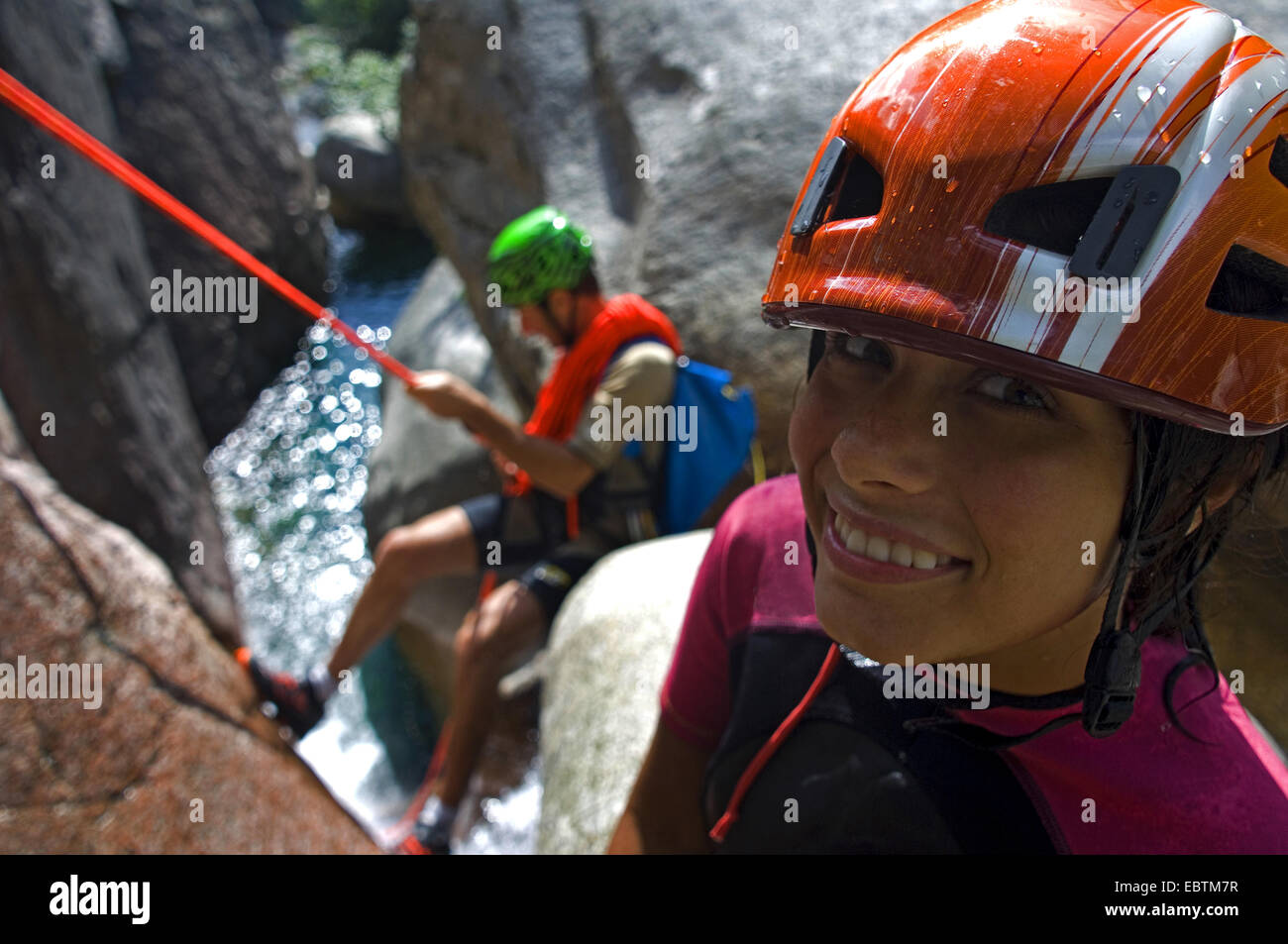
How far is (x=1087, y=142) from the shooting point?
0.94 meters

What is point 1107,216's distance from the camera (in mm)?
933

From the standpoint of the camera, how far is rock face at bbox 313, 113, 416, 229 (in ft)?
38.1

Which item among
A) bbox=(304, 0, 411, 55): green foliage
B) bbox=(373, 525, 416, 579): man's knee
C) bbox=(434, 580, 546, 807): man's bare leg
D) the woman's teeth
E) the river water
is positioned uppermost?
bbox=(304, 0, 411, 55): green foliage

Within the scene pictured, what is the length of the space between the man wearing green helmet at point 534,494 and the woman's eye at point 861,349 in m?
2.20

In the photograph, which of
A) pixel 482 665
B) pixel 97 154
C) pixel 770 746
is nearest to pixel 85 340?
pixel 482 665

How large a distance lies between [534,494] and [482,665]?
734mm

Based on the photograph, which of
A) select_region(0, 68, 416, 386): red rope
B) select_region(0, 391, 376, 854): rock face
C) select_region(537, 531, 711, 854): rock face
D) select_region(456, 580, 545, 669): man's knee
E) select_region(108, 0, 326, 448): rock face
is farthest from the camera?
select_region(108, 0, 326, 448): rock face

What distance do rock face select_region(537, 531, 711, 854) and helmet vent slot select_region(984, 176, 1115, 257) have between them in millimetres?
1608

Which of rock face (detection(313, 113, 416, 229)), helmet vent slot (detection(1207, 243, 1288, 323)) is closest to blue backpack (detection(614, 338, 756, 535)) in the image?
helmet vent slot (detection(1207, 243, 1288, 323))

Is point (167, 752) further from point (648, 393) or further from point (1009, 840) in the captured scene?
point (648, 393)

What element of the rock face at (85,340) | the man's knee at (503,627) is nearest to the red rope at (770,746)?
the man's knee at (503,627)

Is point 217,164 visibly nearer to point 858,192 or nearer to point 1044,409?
point 858,192

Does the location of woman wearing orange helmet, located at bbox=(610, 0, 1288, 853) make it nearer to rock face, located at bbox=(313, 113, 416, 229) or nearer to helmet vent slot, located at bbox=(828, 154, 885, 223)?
helmet vent slot, located at bbox=(828, 154, 885, 223)
